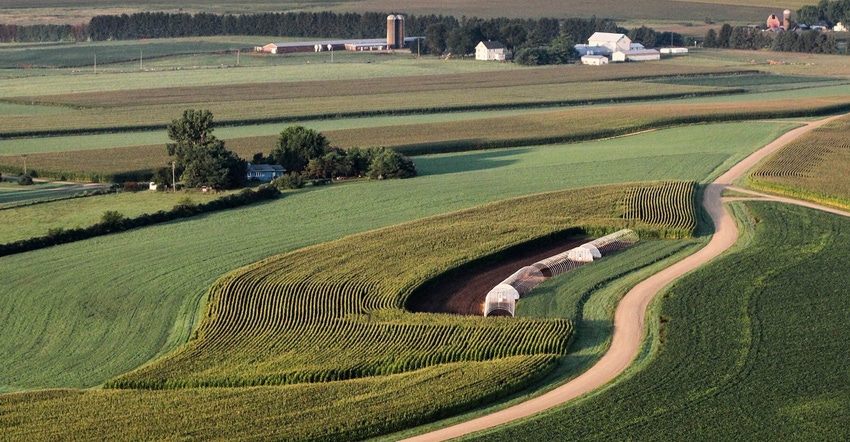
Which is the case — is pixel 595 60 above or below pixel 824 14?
below

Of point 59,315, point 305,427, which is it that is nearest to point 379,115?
point 59,315

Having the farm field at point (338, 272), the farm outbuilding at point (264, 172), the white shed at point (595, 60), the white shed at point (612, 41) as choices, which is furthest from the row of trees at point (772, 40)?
the farm outbuilding at point (264, 172)

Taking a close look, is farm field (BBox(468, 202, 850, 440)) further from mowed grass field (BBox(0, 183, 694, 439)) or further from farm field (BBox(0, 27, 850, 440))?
mowed grass field (BBox(0, 183, 694, 439))

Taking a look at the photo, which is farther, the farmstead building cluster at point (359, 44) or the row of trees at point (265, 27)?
the row of trees at point (265, 27)

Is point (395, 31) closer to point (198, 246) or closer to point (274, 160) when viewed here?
point (274, 160)

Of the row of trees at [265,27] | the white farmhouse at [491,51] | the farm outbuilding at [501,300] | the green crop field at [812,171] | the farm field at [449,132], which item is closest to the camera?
the farm outbuilding at [501,300]

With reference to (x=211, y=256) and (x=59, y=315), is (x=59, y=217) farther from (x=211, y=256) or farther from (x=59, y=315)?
(x=59, y=315)

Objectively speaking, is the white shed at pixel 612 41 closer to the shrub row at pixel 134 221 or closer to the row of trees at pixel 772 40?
the row of trees at pixel 772 40

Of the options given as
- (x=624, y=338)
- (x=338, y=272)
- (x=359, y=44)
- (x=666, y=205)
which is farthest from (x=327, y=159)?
(x=359, y=44)
